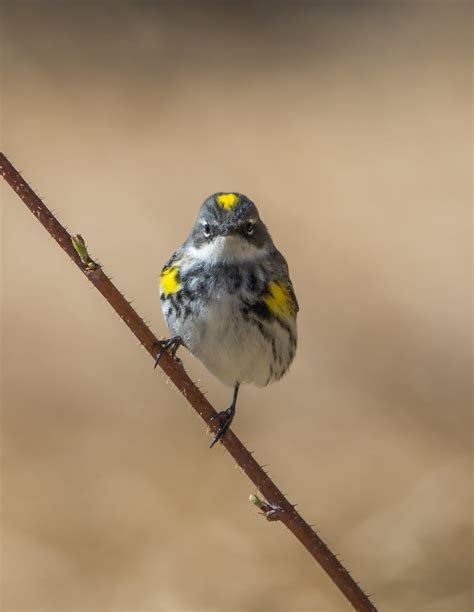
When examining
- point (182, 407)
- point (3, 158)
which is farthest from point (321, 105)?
point (3, 158)

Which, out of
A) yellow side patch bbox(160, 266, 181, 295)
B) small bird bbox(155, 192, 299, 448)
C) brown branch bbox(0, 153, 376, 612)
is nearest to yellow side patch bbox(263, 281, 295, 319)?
small bird bbox(155, 192, 299, 448)

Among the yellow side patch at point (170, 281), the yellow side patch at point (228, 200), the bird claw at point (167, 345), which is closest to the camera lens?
the bird claw at point (167, 345)

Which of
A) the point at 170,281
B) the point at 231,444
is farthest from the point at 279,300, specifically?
the point at 231,444

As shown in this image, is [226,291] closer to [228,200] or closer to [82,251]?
[228,200]

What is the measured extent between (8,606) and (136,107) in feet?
27.6

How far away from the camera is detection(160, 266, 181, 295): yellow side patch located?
500 centimetres

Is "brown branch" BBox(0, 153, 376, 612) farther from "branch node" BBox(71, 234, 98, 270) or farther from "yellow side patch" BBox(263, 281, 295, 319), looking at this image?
"yellow side patch" BBox(263, 281, 295, 319)

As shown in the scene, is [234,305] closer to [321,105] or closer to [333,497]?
[333,497]

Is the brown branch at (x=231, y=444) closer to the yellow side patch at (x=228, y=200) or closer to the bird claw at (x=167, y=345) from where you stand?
the bird claw at (x=167, y=345)

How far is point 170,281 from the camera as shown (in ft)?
16.5

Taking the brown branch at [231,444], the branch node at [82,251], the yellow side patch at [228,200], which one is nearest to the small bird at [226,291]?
the yellow side patch at [228,200]

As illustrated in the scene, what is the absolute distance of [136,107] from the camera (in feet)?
47.2

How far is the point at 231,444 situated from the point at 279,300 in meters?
1.52

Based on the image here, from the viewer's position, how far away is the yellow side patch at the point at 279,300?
→ 5035mm
